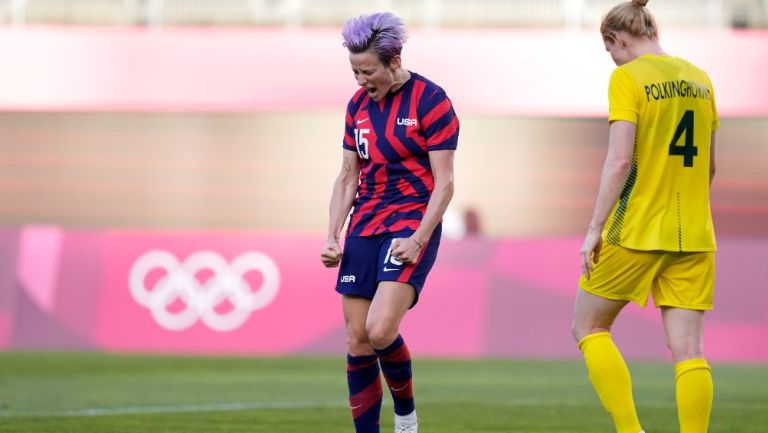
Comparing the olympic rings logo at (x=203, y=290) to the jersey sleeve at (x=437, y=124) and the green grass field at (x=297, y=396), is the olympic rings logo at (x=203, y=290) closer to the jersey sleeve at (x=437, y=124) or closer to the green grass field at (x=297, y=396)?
the green grass field at (x=297, y=396)

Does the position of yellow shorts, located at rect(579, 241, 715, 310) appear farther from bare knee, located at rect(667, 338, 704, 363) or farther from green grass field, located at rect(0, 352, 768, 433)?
green grass field, located at rect(0, 352, 768, 433)

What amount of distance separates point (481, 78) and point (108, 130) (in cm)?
519

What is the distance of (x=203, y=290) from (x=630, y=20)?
1118 cm

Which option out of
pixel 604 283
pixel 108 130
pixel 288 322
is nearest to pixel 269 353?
pixel 288 322

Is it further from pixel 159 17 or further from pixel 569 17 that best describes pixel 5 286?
pixel 569 17

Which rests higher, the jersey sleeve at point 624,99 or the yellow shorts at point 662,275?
the jersey sleeve at point 624,99

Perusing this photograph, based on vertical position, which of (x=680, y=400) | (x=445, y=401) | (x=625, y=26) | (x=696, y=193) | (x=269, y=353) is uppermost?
(x=625, y=26)

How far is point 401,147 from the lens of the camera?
623 cm

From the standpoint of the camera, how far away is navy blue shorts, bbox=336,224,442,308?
20.4 feet

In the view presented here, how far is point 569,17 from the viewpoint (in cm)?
2072

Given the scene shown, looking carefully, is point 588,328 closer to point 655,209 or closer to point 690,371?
point 690,371

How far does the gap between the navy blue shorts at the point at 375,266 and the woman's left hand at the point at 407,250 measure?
0.13 feet

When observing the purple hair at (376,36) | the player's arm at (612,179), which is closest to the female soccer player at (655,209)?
the player's arm at (612,179)

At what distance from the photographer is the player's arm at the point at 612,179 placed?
573cm
